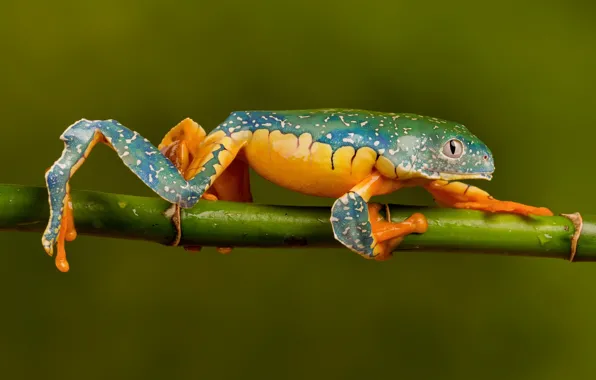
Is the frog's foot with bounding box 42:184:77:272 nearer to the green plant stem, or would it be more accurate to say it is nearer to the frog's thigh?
the green plant stem

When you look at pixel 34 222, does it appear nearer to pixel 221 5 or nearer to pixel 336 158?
pixel 336 158

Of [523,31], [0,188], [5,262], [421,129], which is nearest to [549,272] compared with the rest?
[523,31]

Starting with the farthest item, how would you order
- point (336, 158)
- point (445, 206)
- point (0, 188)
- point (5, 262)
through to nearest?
point (5, 262) → point (445, 206) → point (336, 158) → point (0, 188)

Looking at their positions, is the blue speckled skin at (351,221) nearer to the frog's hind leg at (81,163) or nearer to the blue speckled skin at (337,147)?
the blue speckled skin at (337,147)

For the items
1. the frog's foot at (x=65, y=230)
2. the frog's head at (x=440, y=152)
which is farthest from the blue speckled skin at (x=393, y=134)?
the frog's foot at (x=65, y=230)

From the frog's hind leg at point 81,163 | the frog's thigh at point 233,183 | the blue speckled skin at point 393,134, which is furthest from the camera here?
the frog's thigh at point 233,183

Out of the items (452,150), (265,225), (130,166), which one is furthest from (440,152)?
(130,166)

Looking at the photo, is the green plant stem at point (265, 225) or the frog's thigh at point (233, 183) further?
the frog's thigh at point (233, 183)

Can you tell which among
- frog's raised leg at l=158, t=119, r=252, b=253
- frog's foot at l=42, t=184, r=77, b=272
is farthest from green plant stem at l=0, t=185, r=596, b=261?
Result: frog's raised leg at l=158, t=119, r=252, b=253
